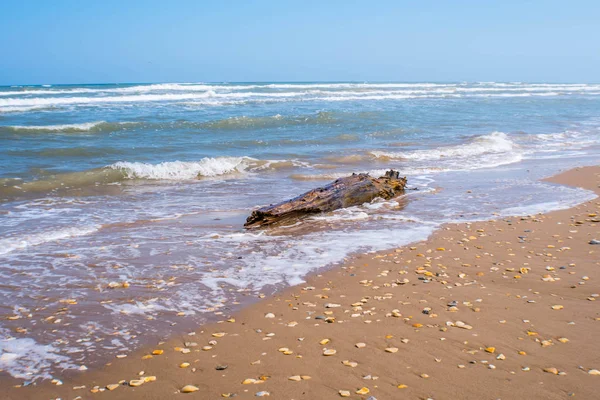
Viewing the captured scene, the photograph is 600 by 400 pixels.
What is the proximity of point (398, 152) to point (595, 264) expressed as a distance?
38.2ft

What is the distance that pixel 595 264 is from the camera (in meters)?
5.97

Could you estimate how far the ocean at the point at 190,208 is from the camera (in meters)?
4.96

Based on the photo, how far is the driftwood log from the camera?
27.5ft

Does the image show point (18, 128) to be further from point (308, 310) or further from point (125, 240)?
point (308, 310)

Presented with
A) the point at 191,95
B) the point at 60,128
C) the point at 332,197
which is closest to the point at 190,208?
the point at 332,197

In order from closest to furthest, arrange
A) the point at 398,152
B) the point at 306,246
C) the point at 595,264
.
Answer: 1. the point at 595,264
2. the point at 306,246
3. the point at 398,152

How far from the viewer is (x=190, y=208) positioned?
32.9 feet

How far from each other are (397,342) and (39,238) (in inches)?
238

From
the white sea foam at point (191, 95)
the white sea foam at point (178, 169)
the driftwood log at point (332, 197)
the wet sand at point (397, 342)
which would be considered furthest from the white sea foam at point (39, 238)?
the white sea foam at point (191, 95)

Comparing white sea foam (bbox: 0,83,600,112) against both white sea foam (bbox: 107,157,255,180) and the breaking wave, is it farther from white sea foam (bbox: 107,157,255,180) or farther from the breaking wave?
white sea foam (bbox: 107,157,255,180)

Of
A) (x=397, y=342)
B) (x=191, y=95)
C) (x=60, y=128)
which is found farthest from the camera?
(x=191, y=95)

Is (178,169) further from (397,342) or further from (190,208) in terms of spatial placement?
(397,342)

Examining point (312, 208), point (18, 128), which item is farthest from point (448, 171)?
point (18, 128)

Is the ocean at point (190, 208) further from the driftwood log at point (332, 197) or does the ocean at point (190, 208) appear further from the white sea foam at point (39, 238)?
the driftwood log at point (332, 197)
